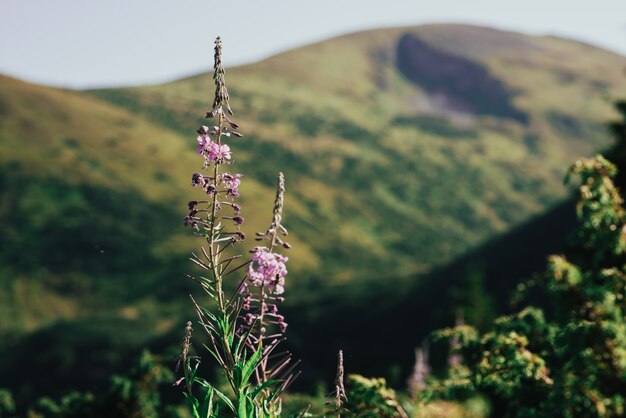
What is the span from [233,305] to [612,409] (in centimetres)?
519

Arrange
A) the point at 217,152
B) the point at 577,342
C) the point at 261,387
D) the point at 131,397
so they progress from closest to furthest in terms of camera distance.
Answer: the point at 261,387, the point at 217,152, the point at 577,342, the point at 131,397

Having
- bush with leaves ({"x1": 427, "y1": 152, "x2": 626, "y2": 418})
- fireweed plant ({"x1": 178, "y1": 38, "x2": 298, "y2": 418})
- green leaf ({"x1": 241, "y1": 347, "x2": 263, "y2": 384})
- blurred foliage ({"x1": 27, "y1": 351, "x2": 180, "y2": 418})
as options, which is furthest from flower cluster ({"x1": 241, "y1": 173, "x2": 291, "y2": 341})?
blurred foliage ({"x1": 27, "y1": 351, "x2": 180, "y2": 418})

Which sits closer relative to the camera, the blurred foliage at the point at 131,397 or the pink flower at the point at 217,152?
the pink flower at the point at 217,152

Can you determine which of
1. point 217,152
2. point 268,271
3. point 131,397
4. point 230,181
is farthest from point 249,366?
point 131,397

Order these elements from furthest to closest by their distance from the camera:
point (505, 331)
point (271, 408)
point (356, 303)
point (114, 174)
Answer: point (114, 174) → point (356, 303) → point (505, 331) → point (271, 408)

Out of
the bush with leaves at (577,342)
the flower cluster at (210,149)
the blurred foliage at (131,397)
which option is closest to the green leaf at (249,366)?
the flower cluster at (210,149)

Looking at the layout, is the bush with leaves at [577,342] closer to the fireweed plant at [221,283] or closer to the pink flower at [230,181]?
the fireweed plant at [221,283]

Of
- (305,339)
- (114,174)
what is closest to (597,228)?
(305,339)

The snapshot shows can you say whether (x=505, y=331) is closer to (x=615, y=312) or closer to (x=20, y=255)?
(x=615, y=312)

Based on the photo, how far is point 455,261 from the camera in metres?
95.7

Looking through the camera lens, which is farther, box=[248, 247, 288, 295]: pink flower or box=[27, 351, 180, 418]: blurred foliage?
box=[27, 351, 180, 418]: blurred foliage

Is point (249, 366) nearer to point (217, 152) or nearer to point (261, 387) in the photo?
point (261, 387)

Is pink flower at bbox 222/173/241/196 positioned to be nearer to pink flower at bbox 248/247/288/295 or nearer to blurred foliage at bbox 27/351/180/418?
pink flower at bbox 248/247/288/295

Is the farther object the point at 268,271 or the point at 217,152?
the point at 268,271
